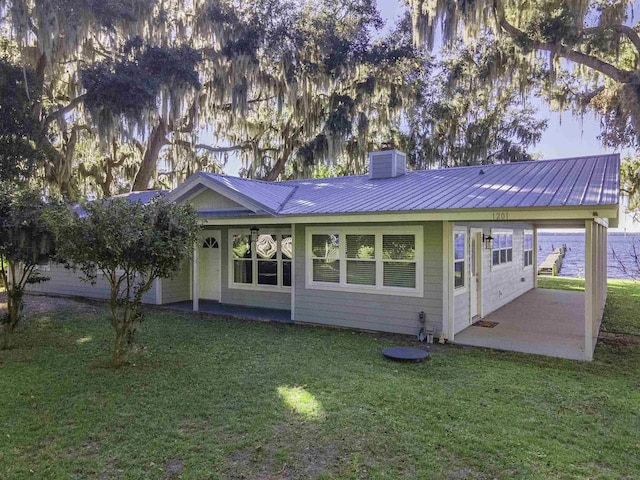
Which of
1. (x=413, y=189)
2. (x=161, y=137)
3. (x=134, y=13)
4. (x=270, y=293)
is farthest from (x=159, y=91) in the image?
(x=413, y=189)

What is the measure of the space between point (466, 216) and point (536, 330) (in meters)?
3.27

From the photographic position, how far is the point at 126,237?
5.40 m

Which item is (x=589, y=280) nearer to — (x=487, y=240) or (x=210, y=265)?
(x=487, y=240)

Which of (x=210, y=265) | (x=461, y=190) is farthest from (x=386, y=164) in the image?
(x=210, y=265)

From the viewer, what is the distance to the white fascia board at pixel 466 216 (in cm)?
596

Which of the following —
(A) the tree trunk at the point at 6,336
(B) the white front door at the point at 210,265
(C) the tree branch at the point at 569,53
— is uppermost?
(C) the tree branch at the point at 569,53

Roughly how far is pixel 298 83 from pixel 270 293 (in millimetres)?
9266

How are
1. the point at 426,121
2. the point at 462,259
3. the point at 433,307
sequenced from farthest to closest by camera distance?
the point at 426,121 → the point at 462,259 → the point at 433,307

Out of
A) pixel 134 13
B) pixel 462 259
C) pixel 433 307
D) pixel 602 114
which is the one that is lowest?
pixel 433 307

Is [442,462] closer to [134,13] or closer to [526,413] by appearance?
[526,413]

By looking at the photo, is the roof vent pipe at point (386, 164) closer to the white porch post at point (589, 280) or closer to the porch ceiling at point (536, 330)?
the porch ceiling at point (536, 330)

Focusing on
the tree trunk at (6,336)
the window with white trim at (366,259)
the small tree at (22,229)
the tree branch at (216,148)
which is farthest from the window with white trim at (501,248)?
the tree branch at (216,148)

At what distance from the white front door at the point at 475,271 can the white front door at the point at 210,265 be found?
6400 millimetres

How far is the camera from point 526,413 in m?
4.58
